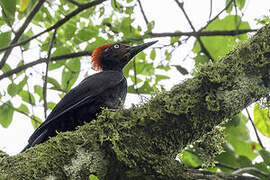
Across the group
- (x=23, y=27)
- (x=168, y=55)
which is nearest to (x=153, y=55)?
(x=168, y=55)

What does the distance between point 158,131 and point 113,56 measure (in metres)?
2.71

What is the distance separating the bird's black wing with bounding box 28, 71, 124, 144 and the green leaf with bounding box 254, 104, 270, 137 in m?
1.43

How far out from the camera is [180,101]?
2080 millimetres

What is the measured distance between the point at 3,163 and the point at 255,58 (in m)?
1.63

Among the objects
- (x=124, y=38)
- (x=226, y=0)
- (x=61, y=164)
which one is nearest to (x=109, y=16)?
(x=124, y=38)

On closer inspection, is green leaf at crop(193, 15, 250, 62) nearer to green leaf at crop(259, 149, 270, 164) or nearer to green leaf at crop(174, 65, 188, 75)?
green leaf at crop(174, 65, 188, 75)

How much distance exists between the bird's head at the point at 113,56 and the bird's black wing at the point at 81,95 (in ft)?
2.36

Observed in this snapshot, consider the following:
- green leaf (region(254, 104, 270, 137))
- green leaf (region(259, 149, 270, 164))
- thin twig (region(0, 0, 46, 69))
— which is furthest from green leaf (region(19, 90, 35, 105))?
green leaf (region(259, 149, 270, 164))

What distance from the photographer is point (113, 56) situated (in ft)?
15.1

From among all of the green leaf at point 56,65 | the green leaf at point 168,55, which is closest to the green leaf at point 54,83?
the green leaf at point 56,65

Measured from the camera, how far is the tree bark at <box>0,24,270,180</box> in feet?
6.04

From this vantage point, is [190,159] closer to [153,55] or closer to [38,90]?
[153,55]

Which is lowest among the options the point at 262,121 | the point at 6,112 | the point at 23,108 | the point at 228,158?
the point at 228,158

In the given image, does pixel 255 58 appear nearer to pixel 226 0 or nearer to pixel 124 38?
pixel 226 0
